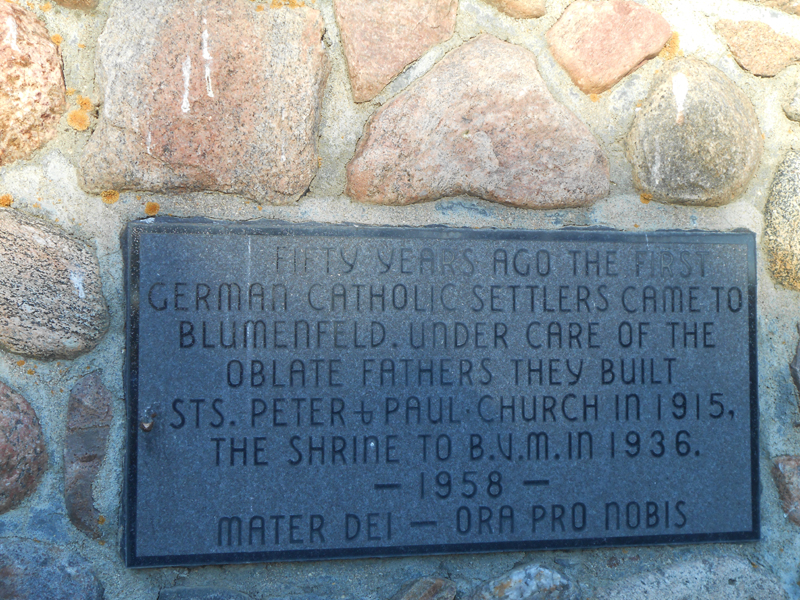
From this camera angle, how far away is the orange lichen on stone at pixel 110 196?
1.23 metres

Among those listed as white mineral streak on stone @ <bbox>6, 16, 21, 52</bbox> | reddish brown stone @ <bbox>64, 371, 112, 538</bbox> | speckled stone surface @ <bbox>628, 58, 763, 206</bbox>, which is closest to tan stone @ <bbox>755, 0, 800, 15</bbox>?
speckled stone surface @ <bbox>628, 58, 763, 206</bbox>

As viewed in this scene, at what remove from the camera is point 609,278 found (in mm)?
1330

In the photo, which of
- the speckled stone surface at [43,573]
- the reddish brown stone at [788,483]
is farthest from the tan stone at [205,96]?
the reddish brown stone at [788,483]

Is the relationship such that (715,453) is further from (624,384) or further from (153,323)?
(153,323)

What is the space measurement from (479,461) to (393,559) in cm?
29

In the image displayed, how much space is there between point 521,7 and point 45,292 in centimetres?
117

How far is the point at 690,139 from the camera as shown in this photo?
1340 millimetres

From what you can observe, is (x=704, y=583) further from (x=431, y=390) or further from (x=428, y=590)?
(x=431, y=390)

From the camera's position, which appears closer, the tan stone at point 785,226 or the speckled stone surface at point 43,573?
the speckled stone surface at point 43,573

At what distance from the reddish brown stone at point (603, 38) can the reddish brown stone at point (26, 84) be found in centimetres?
107

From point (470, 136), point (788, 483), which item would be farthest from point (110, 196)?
point (788, 483)

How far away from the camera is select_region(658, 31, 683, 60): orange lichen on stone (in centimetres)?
137

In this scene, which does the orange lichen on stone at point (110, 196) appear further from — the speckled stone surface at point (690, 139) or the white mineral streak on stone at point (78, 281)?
the speckled stone surface at point (690, 139)

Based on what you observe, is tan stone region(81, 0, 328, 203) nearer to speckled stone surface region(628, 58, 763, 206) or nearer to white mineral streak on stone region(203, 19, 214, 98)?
white mineral streak on stone region(203, 19, 214, 98)
